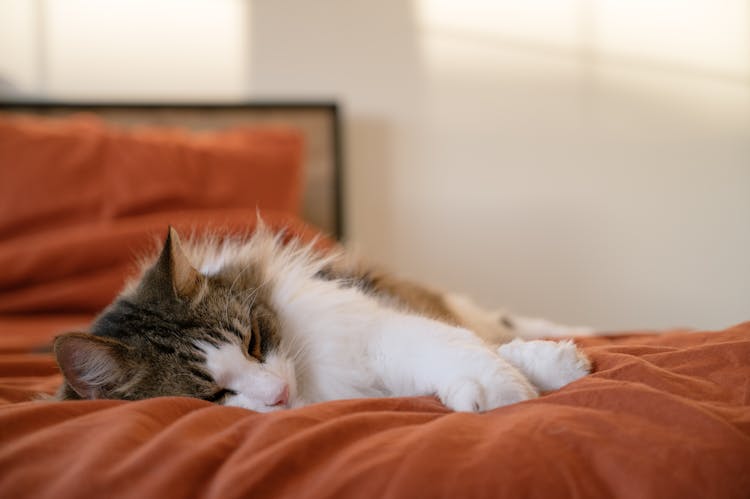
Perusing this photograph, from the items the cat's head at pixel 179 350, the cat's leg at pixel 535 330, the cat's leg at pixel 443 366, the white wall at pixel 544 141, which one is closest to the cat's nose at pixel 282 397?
the cat's head at pixel 179 350

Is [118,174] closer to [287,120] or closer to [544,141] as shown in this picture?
[287,120]

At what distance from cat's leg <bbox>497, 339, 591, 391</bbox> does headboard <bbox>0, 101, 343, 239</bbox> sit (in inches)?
74.4

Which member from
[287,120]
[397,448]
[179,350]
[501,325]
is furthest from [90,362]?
[287,120]

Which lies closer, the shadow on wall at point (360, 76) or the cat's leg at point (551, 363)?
the cat's leg at point (551, 363)

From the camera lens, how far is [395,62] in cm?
291

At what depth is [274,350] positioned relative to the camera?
3.24 ft

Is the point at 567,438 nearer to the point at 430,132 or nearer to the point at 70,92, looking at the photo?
the point at 430,132

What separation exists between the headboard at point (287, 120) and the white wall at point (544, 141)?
15cm

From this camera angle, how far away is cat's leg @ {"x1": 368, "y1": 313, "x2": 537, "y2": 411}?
2.72ft

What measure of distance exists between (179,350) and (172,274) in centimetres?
14

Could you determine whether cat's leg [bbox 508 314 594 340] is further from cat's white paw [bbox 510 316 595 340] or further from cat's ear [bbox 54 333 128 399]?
cat's ear [bbox 54 333 128 399]

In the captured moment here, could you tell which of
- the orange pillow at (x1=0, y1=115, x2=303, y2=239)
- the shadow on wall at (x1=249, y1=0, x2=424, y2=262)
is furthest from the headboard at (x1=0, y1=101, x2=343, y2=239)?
the orange pillow at (x1=0, y1=115, x2=303, y2=239)

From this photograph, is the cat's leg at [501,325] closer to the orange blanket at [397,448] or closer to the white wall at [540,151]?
the orange blanket at [397,448]

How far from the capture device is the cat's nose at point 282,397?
2.93 feet
